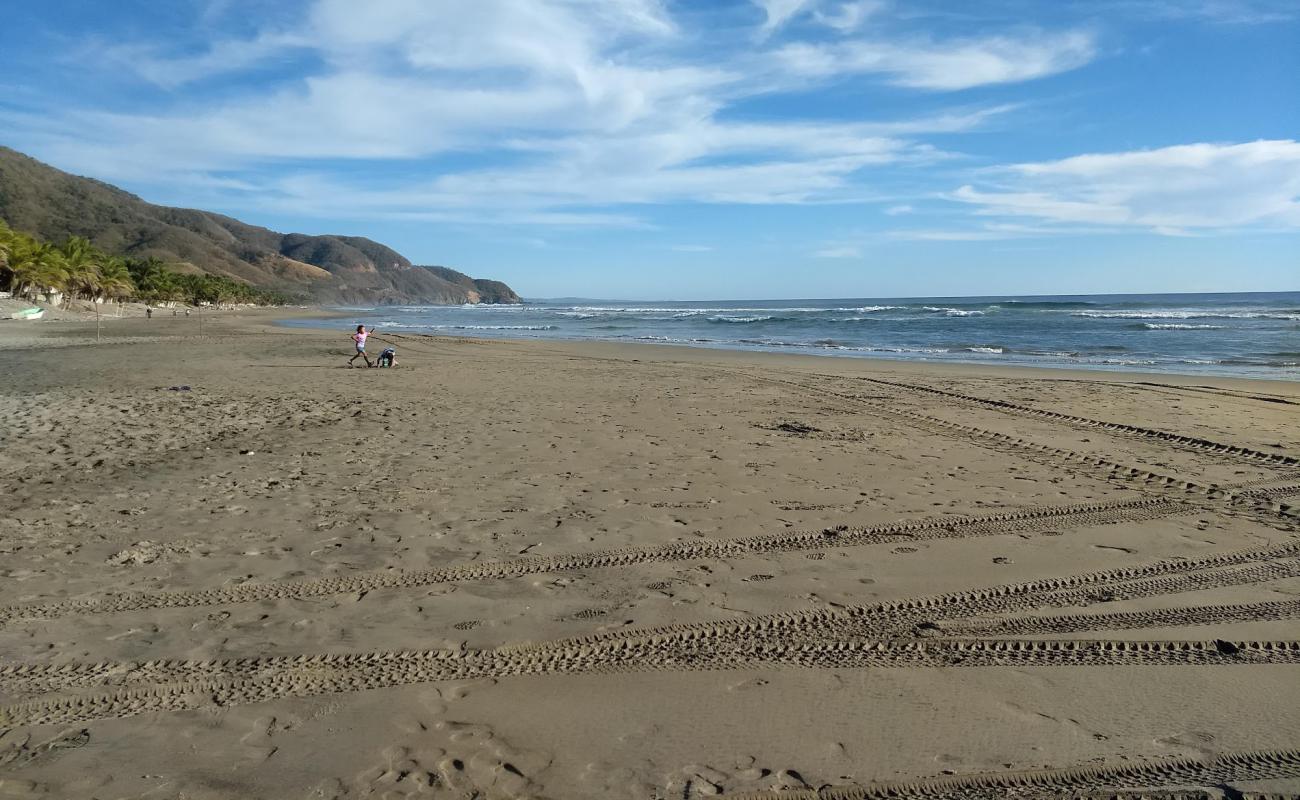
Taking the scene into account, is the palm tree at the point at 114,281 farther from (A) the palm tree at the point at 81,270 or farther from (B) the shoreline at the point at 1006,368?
(B) the shoreline at the point at 1006,368

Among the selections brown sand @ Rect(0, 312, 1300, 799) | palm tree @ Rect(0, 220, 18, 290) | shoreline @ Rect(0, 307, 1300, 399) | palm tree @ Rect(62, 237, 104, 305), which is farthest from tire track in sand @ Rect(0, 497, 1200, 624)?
palm tree @ Rect(62, 237, 104, 305)

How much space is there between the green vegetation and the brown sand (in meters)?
49.9

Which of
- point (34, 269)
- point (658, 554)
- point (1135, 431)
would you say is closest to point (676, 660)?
point (658, 554)

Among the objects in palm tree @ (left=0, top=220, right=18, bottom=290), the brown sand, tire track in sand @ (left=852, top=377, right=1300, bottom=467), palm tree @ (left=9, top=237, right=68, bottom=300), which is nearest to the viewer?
the brown sand

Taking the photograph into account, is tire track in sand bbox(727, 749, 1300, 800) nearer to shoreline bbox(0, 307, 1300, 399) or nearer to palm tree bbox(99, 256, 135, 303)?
shoreline bbox(0, 307, 1300, 399)

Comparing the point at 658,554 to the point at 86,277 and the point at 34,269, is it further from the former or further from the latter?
the point at 86,277

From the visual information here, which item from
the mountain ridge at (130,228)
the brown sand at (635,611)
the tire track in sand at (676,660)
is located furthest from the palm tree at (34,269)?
the mountain ridge at (130,228)

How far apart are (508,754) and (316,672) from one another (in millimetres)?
1163

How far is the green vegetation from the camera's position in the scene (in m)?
48.4

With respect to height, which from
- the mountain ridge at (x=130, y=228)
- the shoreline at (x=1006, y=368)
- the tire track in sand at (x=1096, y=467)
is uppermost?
the mountain ridge at (x=130, y=228)

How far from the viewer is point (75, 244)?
59.3 meters

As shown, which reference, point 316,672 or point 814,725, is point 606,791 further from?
point 316,672

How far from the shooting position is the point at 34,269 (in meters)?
48.8

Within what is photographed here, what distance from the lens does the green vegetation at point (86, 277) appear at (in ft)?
159
